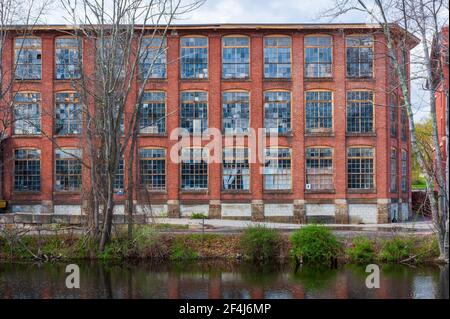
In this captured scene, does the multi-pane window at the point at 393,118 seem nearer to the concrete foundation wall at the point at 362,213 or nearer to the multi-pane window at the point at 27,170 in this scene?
the concrete foundation wall at the point at 362,213

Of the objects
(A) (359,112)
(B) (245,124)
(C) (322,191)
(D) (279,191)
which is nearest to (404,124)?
(A) (359,112)

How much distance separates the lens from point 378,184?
33.2m

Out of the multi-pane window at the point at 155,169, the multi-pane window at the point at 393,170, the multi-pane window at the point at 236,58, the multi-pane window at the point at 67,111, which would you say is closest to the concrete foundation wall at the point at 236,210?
the multi-pane window at the point at 155,169

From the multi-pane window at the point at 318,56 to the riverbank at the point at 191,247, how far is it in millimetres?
14735

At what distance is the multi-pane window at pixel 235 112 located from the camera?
3378cm

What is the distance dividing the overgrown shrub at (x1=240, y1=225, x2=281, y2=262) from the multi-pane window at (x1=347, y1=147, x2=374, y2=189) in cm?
1417

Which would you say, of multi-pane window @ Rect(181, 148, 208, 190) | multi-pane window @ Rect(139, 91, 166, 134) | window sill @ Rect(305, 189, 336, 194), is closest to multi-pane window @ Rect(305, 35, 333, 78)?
window sill @ Rect(305, 189, 336, 194)

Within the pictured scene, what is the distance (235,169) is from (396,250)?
49.5 ft

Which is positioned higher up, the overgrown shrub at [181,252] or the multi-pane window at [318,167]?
the multi-pane window at [318,167]

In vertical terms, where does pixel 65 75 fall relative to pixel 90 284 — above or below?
above

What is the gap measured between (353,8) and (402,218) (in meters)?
19.7

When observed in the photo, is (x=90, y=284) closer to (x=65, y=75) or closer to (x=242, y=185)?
(x=242, y=185)

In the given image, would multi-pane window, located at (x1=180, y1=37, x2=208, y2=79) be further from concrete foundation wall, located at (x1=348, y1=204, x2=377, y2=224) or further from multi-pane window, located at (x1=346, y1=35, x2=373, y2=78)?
concrete foundation wall, located at (x1=348, y1=204, x2=377, y2=224)
